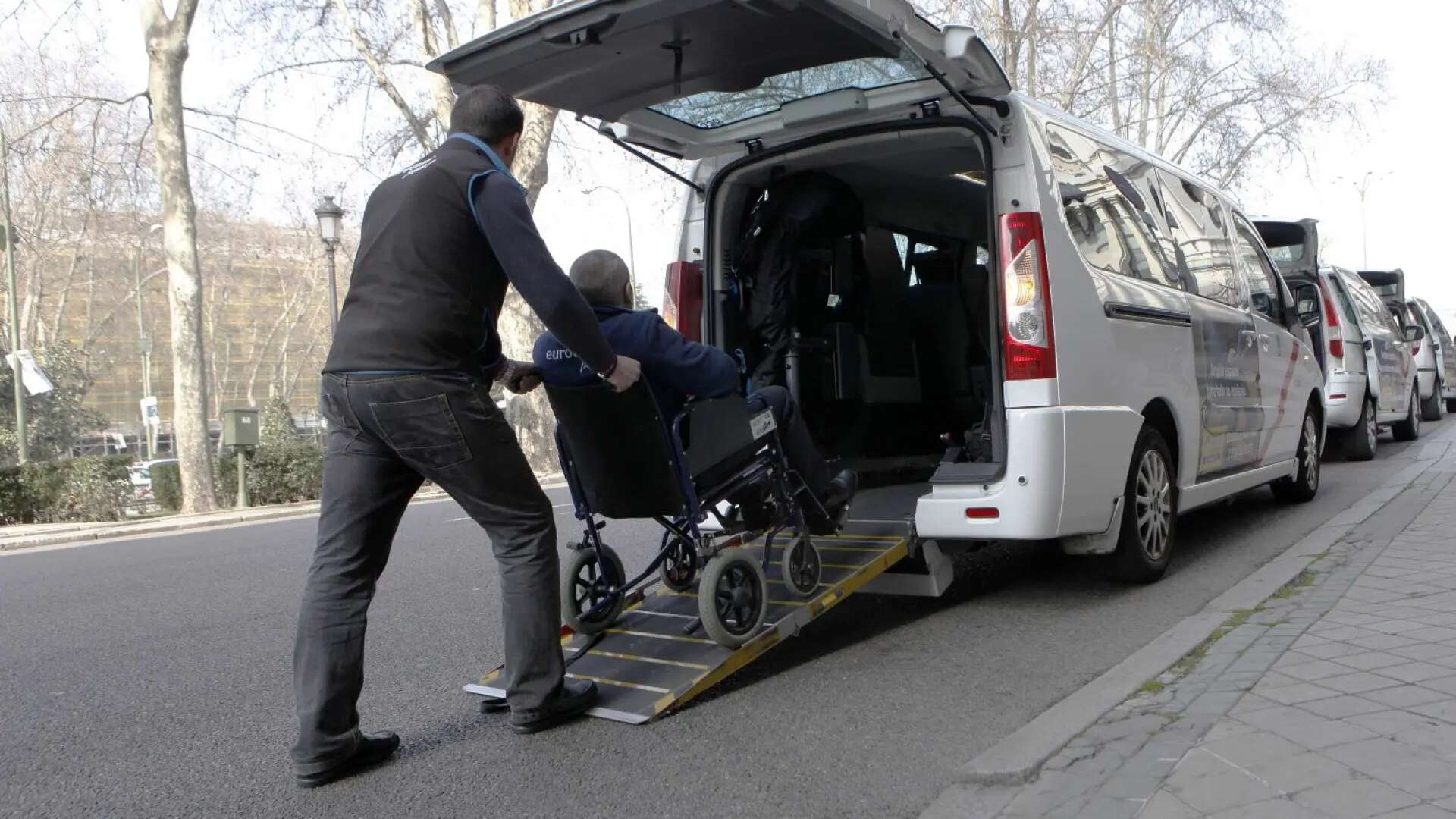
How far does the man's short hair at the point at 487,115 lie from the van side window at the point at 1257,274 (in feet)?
16.4

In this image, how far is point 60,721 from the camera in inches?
159

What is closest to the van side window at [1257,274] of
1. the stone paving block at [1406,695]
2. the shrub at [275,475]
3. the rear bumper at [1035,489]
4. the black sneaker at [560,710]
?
the rear bumper at [1035,489]

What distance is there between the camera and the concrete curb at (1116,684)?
3.04 meters

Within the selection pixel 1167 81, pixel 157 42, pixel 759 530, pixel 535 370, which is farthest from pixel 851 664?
pixel 1167 81

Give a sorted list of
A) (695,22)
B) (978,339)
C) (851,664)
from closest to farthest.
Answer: (695,22) → (851,664) → (978,339)

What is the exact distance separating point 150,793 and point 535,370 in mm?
1720

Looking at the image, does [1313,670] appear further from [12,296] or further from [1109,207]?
[12,296]

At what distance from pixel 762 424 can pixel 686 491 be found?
508 millimetres

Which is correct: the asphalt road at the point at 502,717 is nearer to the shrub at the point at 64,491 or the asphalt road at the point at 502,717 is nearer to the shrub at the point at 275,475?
the shrub at the point at 64,491

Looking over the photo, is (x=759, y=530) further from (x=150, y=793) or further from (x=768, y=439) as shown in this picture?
(x=150, y=793)

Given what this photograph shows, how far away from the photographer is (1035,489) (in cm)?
438

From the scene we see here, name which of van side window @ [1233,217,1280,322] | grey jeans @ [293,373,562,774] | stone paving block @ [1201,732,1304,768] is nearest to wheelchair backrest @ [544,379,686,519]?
grey jeans @ [293,373,562,774]

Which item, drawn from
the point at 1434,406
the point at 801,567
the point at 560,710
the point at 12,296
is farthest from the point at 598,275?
the point at 12,296

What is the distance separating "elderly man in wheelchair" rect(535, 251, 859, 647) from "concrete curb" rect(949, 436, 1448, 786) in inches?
42.0
